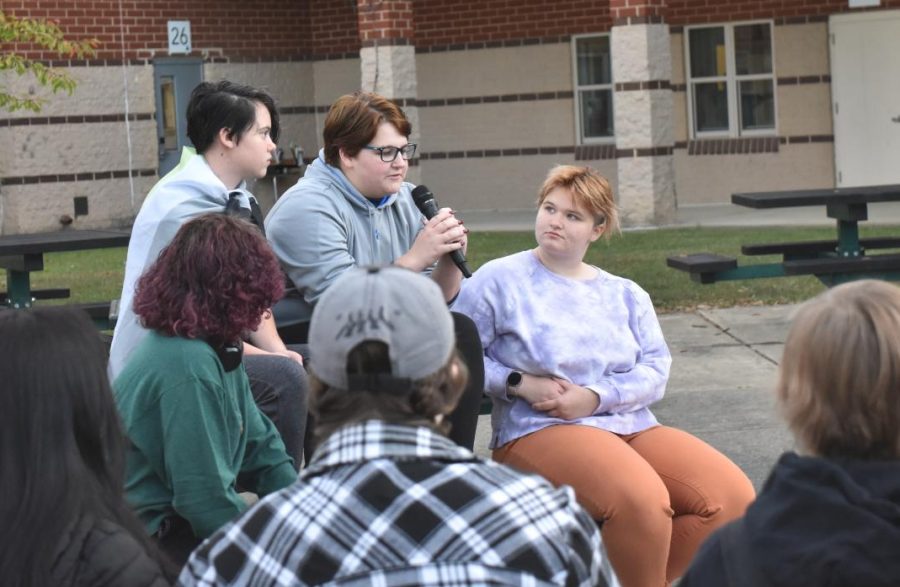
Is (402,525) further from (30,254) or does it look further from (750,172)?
(750,172)

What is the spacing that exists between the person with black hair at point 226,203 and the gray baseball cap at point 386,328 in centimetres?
228

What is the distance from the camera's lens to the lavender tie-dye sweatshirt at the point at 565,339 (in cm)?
466

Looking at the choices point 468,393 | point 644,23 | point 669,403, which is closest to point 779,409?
point 468,393

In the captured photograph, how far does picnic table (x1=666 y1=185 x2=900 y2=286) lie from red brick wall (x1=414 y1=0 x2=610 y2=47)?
10.8 m

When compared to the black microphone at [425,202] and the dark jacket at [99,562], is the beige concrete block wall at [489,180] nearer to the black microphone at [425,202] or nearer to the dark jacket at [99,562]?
the black microphone at [425,202]

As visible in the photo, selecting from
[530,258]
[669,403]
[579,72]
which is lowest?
[669,403]

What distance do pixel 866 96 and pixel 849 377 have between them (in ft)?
56.8

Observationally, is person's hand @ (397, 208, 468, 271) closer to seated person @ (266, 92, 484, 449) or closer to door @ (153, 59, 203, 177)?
seated person @ (266, 92, 484, 449)

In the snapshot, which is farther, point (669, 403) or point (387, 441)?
point (669, 403)

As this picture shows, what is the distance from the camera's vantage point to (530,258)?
485 centimetres

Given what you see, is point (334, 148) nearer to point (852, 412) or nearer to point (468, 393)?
point (468, 393)

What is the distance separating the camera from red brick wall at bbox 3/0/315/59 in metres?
18.5

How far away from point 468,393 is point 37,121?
1516 centimetres

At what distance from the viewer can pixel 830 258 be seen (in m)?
9.36
